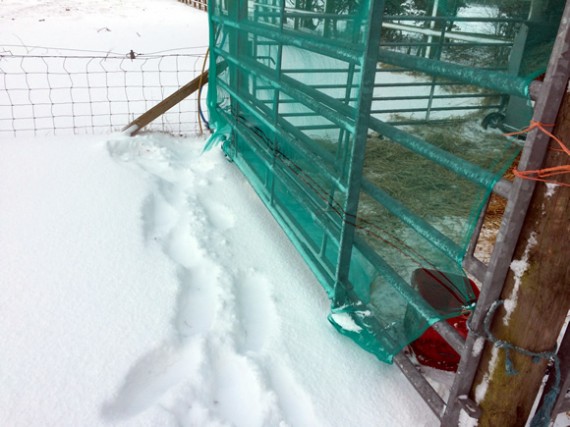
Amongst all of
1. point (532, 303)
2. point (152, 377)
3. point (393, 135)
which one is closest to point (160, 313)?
point (152, 377)

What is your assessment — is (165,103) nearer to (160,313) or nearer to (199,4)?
(160,313)

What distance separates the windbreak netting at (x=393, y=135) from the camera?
1.50 metres

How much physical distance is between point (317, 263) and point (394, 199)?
35.0 inches

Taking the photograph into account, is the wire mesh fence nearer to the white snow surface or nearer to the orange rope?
the white snow surface

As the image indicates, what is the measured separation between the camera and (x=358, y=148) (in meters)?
2.07

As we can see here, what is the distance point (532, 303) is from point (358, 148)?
3.17ft

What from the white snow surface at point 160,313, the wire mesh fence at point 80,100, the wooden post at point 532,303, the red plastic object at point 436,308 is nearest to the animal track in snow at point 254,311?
the white snow surface at point 160,313

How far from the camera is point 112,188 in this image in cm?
376

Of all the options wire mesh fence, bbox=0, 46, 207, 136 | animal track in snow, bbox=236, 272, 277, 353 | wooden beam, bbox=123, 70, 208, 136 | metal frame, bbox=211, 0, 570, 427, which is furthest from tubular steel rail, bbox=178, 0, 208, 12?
animal track in snow, bbox=236, 272, 277, 353

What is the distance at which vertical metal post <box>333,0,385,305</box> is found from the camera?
1.85 metres

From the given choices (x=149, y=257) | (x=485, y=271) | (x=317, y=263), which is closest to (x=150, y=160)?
(x=149, y=257)

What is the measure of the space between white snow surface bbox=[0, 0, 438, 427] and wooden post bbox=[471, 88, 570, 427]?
1.85ft

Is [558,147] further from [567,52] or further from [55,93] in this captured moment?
[55,93]

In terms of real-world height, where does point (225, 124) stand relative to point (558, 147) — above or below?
below
